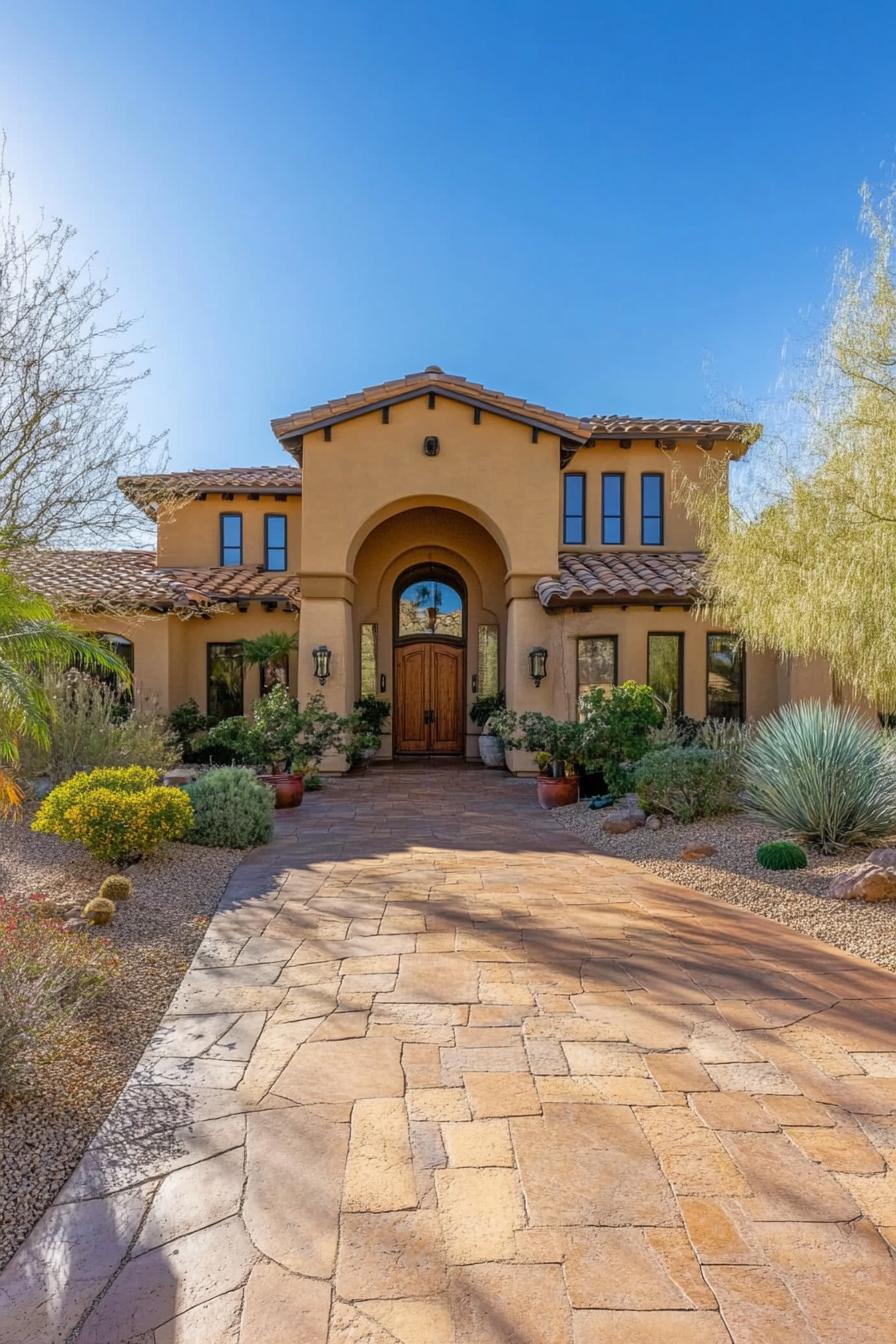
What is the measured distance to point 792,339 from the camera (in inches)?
304

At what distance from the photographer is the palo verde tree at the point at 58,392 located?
9156 millimetres

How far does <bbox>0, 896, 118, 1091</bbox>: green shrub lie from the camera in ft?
9.94

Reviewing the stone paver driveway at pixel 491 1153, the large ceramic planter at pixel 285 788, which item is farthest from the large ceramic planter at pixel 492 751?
the stone paver driveway at pixel 491 1153

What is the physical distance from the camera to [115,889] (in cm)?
564

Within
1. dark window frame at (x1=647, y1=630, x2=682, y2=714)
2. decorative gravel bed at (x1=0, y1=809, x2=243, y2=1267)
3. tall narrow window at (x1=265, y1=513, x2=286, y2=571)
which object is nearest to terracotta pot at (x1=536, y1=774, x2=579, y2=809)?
dark window frame at (x1=647, y1=630, x2=682, y2=714)

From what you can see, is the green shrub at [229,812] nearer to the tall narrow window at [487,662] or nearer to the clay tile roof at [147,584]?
the clay tile roof at [147,584]

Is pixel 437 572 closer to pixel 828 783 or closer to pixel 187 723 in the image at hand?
pixel 187 723

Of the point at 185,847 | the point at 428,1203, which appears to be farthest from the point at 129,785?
the point at 428,1203

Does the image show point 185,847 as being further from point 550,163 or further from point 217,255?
point 550,163

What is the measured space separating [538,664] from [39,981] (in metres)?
11.8

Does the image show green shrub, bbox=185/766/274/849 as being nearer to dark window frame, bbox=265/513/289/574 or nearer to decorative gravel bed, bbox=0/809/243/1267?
decorative gravel bed, bbox=0/809/243/1267

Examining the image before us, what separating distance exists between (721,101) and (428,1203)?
1170cm

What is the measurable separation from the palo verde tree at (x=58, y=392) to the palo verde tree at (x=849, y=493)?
8.79m

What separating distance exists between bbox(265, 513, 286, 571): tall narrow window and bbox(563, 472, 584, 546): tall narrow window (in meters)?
6.92
